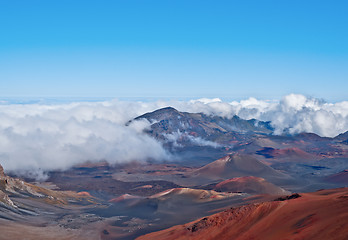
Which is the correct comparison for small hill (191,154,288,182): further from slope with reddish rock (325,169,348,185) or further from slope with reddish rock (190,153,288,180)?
slope with reddish rock (325,169,348,185)

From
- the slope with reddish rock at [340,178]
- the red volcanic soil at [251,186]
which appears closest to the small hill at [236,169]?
the slope with reddish rock at [340,178]

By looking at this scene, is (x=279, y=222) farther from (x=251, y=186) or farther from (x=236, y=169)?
(x=236, y=169)

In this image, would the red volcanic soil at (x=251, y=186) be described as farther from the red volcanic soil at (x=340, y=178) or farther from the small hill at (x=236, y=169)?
the red volcanic soil at (x=340, y=178)

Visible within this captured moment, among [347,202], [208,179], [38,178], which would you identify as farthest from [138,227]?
[38,178]

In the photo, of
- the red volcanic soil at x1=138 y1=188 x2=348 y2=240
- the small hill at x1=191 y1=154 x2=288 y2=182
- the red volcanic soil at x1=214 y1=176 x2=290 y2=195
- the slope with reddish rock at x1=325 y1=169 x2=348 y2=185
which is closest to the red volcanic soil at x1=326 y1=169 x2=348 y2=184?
Result: the slope with reddish rock at x1=325 y1=169 x2=348 y2=185

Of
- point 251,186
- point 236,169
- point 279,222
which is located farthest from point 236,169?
point 279,222
